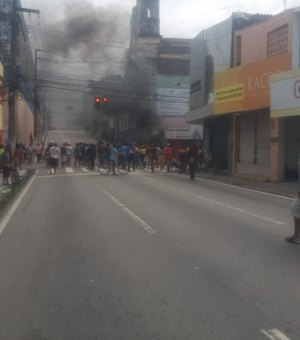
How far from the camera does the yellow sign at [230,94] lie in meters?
23.8

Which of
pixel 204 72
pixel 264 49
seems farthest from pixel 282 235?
pixel 204 72

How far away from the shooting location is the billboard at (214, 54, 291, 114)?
70.1 ft

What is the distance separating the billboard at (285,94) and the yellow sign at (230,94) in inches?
127

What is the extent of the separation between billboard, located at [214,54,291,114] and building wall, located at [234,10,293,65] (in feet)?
3.44

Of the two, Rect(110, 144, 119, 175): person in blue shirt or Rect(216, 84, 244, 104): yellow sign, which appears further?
Rect(110, 144, 119, 175): person in blue shirt

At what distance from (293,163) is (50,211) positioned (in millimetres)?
12216

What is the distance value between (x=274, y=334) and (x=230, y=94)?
21035 mm

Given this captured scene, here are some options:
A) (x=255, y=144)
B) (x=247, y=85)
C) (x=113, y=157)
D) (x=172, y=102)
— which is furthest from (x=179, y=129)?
(x=247, y=85)

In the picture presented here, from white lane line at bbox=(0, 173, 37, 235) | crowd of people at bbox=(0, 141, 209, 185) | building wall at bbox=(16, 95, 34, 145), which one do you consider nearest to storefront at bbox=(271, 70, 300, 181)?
crowd of people at bbox=(0, 141, 209, 185)

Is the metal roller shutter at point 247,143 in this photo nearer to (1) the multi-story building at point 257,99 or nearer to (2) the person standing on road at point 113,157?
(1) the multi-story building at point 257,99

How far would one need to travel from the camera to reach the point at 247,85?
76.2ft

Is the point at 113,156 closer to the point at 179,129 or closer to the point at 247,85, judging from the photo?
the point at 247,85

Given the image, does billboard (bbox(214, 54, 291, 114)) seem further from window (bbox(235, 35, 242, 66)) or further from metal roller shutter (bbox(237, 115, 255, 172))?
window (bbox(235, 35, 242, 66))

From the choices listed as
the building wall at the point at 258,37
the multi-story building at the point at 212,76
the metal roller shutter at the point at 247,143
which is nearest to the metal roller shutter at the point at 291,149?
the metal roller shutter at the point at 247,143
